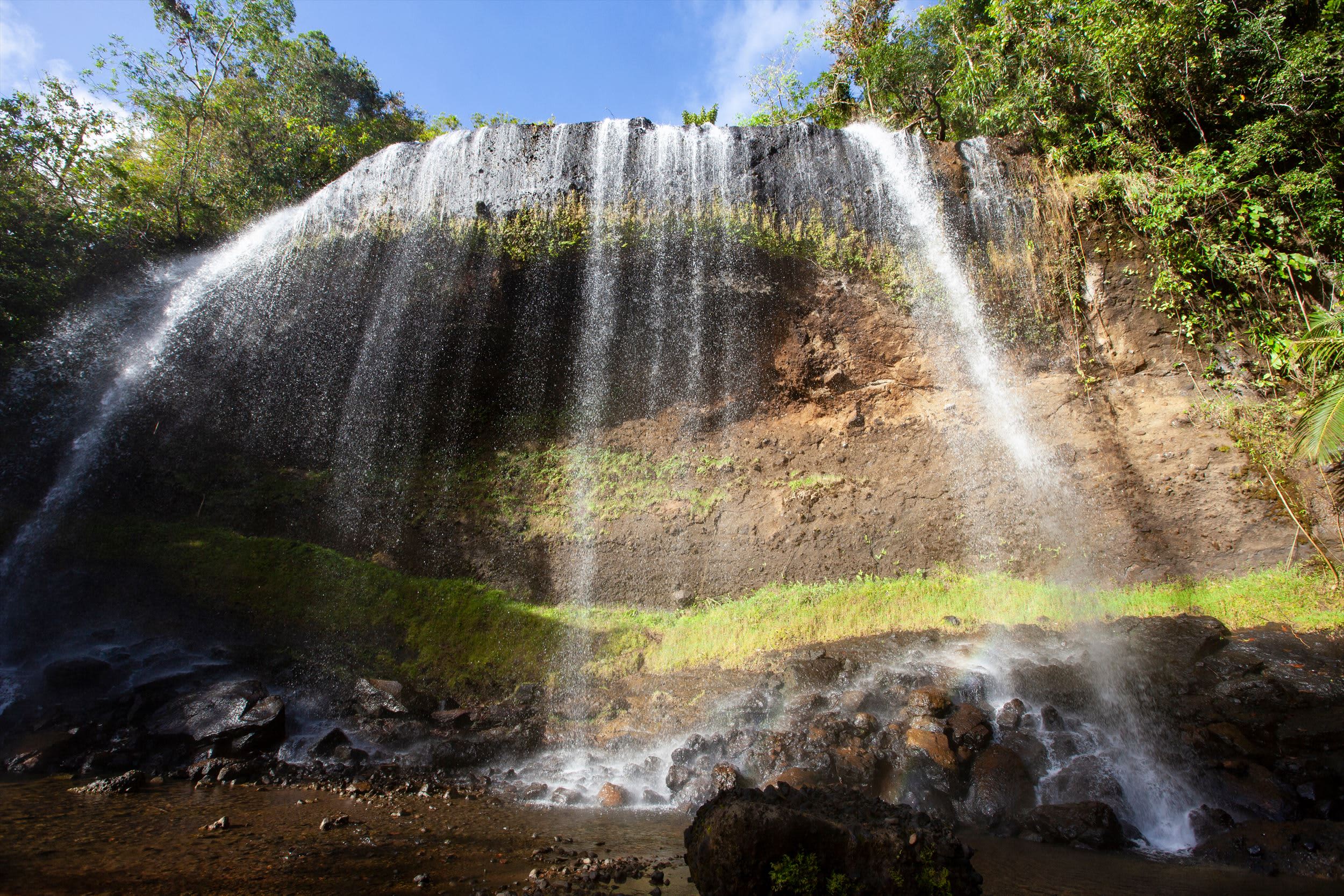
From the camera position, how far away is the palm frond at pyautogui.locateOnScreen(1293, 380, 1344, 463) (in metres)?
6.58

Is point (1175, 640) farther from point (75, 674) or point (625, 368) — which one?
point (75, 674)

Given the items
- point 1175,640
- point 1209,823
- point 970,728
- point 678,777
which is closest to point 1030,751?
point 970,728

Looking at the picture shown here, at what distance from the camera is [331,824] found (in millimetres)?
4902

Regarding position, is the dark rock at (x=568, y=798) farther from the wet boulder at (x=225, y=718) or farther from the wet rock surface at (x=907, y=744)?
the wet boulder at (x=225, y=718)

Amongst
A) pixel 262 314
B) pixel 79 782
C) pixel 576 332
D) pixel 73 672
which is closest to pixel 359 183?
pixel 262 314

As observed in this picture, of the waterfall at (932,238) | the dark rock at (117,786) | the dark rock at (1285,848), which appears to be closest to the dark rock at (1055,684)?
the dark rock at (1285,848)

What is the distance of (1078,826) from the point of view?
494 cm

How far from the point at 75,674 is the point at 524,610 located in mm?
5637

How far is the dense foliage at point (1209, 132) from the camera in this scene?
29.3 ft

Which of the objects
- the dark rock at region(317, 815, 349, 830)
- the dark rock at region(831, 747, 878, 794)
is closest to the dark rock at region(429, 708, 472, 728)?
the dark rock at region(317, 815, 349, 830)

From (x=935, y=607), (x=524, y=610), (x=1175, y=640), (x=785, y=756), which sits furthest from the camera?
(x=524, y=610)

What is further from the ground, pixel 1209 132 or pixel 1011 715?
pixel 1209 132

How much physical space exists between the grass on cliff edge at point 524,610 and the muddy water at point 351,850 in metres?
3.65

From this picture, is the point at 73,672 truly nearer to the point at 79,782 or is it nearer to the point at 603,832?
the point at 79,782
